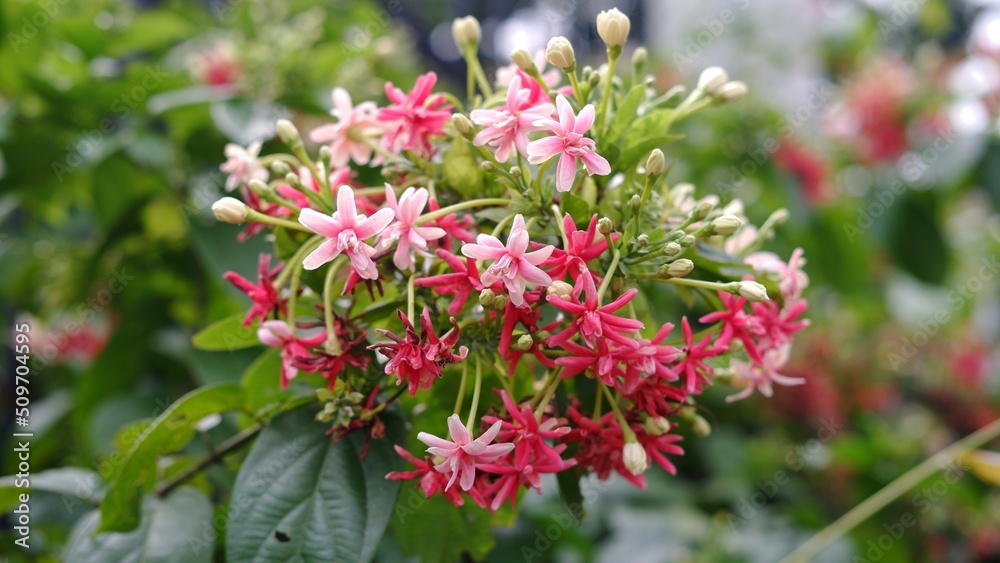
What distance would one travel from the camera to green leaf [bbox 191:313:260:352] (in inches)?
34.1

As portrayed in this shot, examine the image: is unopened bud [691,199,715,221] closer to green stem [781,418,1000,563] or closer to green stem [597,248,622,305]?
green stem [597,248,622,305]

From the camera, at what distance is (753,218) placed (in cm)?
215

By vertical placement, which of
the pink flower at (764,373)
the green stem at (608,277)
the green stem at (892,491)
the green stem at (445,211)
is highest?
the green stem at (445,211)

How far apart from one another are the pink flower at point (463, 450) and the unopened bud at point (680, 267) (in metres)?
0.21

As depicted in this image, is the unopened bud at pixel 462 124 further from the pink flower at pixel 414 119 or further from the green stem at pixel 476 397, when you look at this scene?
the green stem at pixel 476 397

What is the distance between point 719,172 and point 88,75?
163cm

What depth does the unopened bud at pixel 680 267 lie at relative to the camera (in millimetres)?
669

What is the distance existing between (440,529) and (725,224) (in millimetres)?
460

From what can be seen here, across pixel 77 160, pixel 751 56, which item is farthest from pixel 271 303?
pixel 751 56

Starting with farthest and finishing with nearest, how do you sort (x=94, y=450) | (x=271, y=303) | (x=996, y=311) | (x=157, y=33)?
(x=996, y=311) < (x=157, y=33) < (x=94, y=450) < (x=271, y=303)

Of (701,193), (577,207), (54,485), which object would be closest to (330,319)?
(577,207)

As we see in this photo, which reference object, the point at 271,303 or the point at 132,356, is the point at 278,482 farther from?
the point at 132,356

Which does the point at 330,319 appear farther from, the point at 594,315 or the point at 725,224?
the point at 725,224

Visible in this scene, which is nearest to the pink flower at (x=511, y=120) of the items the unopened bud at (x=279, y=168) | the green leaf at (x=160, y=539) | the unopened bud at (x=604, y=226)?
the unopened bud at (x=604, y=226)
